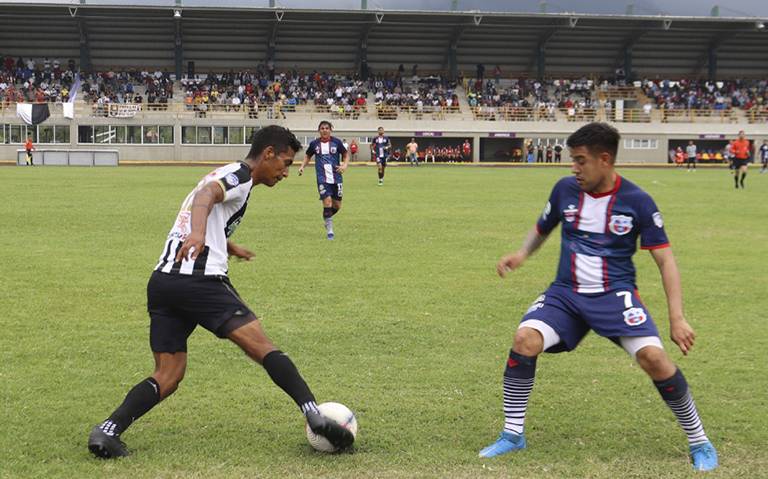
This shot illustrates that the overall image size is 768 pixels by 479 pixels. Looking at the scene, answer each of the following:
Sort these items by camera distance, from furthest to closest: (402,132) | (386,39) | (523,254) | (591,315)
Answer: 1. (386,39)
2. (402,132)
3. (523,254)
4. (591,315)

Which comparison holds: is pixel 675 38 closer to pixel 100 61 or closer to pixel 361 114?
pixel 361 114

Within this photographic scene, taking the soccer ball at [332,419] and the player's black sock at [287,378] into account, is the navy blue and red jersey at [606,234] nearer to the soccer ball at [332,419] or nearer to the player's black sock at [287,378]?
the soccer ball at [332,419]

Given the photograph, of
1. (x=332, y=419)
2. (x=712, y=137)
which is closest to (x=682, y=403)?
(x=332, y=419)

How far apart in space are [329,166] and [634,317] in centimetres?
1134

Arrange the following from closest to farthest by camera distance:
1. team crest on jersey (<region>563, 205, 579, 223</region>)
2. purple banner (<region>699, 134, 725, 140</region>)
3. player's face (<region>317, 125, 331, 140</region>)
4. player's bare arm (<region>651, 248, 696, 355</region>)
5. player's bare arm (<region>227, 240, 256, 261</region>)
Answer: player's bare arm (<region>651, 248, 696, 355</region>)
team crest on jersey (<region>563, 205, 579, 223</region>)
player's bare arm (<region>227, 240, 256, 261</region>)
player's face (<region>317, 125, 331, 140</region>)
purple banner (<region>699, 134, 725, 140</region>)

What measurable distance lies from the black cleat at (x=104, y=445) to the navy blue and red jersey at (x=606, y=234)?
264cm

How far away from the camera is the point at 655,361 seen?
4.38 meters

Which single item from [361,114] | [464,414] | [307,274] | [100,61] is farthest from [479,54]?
[464,414]

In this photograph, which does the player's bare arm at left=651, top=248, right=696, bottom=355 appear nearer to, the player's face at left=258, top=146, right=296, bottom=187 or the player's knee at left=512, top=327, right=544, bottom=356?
the player's knee at left=512, top=327, right=544, bottom=356

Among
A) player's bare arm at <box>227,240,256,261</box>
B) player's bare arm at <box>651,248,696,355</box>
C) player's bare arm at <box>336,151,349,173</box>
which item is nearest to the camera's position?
player's bare arm at <box>651,248,696,355</box>

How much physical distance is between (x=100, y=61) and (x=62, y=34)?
10.4ft

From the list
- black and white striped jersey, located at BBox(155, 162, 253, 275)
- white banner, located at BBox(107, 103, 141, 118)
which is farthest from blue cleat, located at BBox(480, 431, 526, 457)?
white banner, located at BBox(107, 103, 141, 118)

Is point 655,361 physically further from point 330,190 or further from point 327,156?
point 327,156

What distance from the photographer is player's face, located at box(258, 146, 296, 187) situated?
4816 mm
